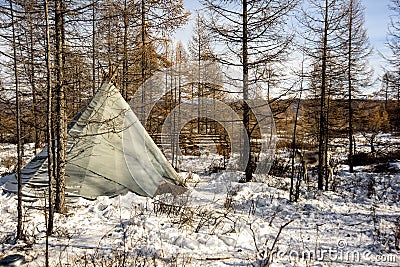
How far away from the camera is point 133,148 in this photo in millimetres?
7875

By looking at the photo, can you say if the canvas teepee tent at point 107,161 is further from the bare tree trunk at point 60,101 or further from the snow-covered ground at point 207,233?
the bare tree trunk at point 60,101

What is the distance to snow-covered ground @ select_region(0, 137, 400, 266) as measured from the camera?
4008mm

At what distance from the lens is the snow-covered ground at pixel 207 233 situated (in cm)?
401

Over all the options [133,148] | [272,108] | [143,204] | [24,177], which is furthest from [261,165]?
[24,177]

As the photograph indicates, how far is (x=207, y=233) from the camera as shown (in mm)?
4918

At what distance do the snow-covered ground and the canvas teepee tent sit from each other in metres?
0.56

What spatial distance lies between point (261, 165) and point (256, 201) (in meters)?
6.28

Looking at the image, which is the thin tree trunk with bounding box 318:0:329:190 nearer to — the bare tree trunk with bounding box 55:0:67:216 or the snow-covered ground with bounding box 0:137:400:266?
the snow-covered ground with bounding box 0:137:400:266

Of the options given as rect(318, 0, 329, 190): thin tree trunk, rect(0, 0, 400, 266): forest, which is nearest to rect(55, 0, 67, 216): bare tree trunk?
rect(0, 0, 400, 266): forest

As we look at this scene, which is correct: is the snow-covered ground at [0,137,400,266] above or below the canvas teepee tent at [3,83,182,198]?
below

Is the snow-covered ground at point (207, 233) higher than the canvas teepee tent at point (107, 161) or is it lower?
lower

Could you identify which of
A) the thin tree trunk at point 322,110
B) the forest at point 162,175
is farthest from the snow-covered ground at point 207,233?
the thin tree trunk at point 322,110

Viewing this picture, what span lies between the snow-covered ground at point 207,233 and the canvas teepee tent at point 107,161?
22.0 inches

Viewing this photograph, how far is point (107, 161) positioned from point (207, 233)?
3.63 meters
